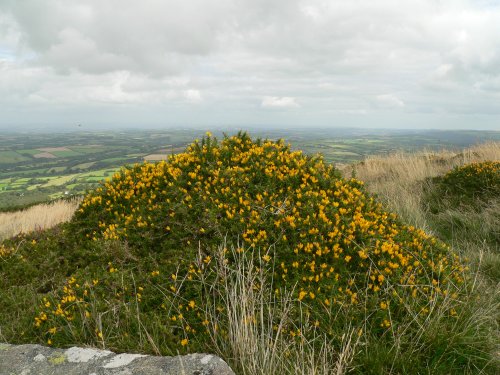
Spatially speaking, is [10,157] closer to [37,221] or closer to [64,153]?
[64,153]

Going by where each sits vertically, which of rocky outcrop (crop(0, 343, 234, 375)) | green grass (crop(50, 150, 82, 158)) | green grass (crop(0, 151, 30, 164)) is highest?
green grass (crop(50, 150, 82, 158))

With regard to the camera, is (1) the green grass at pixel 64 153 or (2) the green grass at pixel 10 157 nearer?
(1) the green grass at pixel 64 153

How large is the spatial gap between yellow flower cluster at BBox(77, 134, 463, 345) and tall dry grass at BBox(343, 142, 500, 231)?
336cm

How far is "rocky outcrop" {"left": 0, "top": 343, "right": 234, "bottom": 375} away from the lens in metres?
2.78

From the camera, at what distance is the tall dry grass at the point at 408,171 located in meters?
8.83

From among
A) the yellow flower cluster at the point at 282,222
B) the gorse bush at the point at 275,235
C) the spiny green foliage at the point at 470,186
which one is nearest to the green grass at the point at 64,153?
the spiny green foliage at the point at 470,186

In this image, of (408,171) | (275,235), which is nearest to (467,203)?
(408,171)

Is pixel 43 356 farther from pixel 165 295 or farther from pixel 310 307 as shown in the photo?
pixel 310 307

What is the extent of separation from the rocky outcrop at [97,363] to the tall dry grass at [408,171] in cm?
615

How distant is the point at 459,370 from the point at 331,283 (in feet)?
4.52

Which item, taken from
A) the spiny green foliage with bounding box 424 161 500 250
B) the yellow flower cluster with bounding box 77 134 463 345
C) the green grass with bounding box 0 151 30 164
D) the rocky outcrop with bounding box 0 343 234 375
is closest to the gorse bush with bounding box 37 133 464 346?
the yellow flower cluster with bounding box 77 134 463 345

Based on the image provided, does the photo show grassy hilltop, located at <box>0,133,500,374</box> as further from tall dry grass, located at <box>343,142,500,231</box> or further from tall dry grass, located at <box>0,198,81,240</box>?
tall dry grass, located at <box>0,198,81,240</box>

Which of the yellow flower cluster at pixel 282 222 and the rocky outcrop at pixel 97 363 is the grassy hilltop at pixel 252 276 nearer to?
the yellow flower cluster at pixel 282 222

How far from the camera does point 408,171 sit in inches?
476
